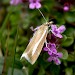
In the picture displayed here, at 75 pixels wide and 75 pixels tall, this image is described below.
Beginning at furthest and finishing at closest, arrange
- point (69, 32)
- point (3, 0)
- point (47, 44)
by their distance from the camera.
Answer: point (3, 0), point (69, 32), point (47, 44)

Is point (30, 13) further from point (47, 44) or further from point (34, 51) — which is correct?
point (34, 51)

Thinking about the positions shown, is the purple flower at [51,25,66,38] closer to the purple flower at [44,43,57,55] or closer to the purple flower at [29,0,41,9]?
the purple flower at [44,43,57,55]

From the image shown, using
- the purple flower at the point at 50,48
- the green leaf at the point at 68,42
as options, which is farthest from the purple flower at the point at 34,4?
the purple flower at the point at 50,48

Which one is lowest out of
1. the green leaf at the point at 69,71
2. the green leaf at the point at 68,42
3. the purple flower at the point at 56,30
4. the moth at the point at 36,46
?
the green leaf at the point at 69,71

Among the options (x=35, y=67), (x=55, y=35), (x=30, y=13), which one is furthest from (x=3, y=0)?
(x=55, y=35)

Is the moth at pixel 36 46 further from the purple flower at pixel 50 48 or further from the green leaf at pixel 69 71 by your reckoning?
the green leaf at pixel 69 71

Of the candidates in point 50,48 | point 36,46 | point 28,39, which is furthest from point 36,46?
point 28,39

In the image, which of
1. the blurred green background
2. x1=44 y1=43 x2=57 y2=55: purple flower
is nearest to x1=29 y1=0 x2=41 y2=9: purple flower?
the blurred green background

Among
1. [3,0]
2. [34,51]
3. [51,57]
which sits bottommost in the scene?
[3,0]

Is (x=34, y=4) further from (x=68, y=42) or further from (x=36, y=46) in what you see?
(x=36, y=46)
